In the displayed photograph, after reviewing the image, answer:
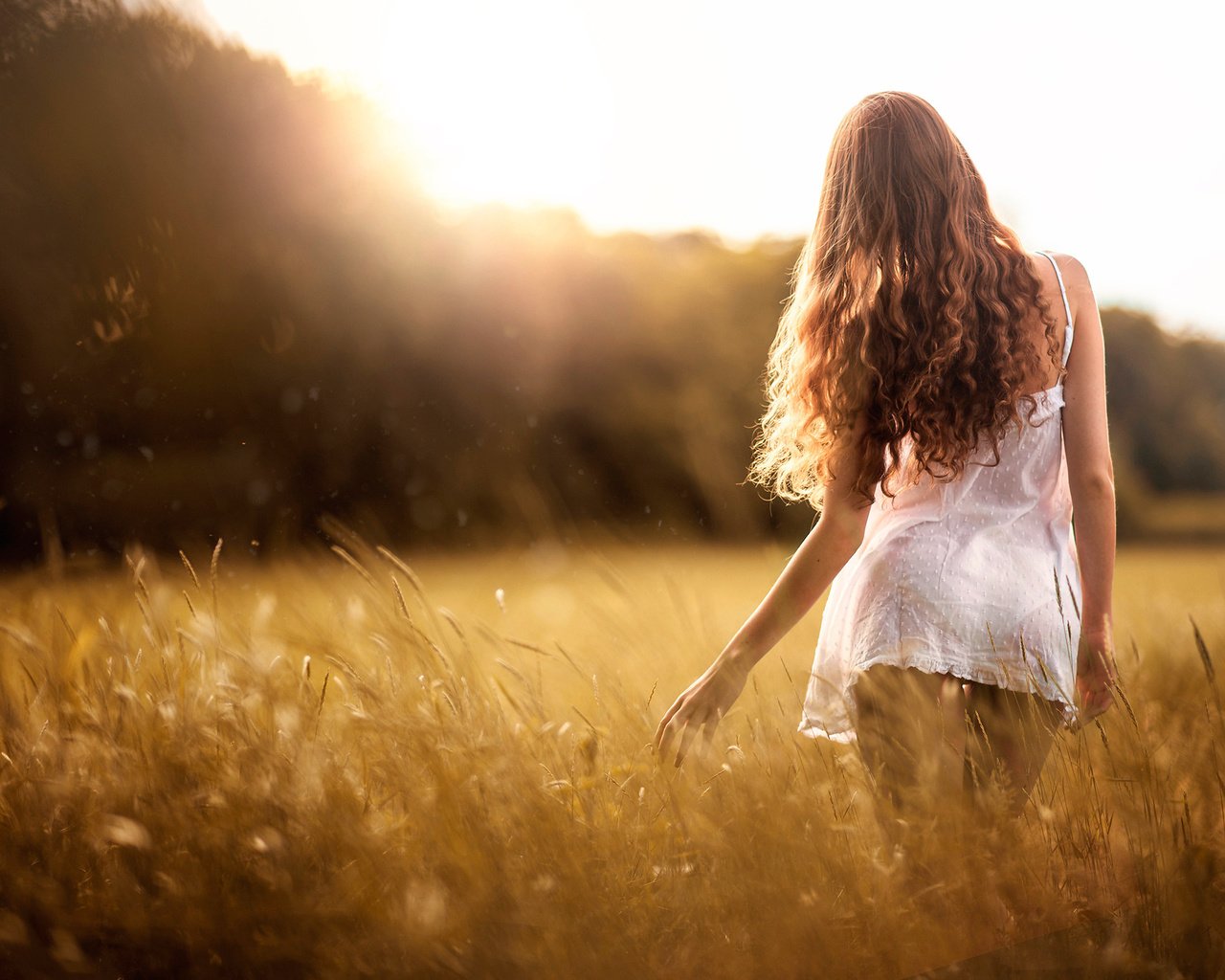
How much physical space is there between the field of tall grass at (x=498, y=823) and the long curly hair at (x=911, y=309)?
0.49m

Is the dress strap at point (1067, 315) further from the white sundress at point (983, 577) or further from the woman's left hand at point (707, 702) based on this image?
the woman's left hand at point (707, 702)

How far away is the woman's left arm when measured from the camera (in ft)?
5.81

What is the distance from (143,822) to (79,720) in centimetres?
37

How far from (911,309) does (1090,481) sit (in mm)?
472

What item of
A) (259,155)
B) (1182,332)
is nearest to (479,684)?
(259,155)

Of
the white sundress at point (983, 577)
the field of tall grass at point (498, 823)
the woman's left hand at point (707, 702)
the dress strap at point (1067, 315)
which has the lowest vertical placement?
the field of tall grass at point (498, 823)

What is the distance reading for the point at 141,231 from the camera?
5.96m

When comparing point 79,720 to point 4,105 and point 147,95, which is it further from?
point 147,95

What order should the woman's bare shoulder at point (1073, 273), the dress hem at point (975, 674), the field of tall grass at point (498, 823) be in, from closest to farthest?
1. the field of tall grass at point (498, 823)
2. the dress hem at point (975, 674)
3. the woman's bare shoulder at point (1073, 273)

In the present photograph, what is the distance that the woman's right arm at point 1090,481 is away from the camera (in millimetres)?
1791

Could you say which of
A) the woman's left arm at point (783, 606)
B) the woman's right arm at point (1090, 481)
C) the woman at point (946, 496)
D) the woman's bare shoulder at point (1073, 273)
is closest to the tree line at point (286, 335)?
the woman's left arm at point (783, 606)

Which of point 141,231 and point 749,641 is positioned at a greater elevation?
point 141,231

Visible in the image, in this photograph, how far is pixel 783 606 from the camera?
70.9 inches

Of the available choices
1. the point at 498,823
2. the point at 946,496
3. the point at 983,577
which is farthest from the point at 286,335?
the point at 983,577
